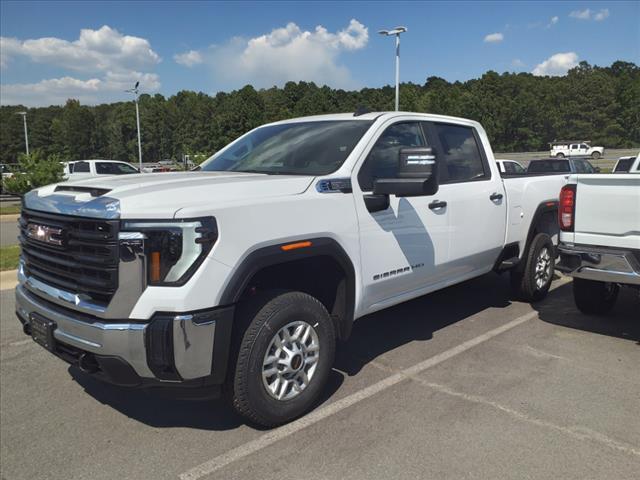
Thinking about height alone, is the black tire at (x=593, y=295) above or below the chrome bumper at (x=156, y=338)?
below

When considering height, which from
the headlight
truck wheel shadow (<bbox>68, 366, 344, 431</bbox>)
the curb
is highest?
the headlight

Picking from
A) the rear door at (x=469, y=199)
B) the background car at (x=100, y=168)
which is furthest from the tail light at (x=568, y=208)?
the background car at (x=100, y=168)

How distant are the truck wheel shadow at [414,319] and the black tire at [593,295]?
2.68ft

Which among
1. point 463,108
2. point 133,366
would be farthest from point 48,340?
point 463,108

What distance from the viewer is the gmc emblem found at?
310 centimetres

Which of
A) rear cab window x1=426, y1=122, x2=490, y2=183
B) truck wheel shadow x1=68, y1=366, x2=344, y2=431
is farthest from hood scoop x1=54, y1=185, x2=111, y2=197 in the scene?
rear cab window x1=426, y1=122, x2=490, y2=183

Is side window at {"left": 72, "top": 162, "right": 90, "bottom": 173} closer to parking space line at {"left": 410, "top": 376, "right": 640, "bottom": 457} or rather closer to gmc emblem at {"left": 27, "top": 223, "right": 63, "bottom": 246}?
gmc emblem at {"left": 27, "top": 223, "right": 63, "bottom": 246}

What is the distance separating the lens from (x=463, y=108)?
253ft

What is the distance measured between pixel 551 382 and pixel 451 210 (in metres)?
1.58

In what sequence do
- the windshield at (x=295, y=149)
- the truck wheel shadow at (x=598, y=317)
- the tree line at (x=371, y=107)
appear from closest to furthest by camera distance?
the windshield at (x=295, y=149) → the truck wheel shadow at (x=598, y=317) → the tree line at (x=371, y=107)

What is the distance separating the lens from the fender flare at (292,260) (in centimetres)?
296

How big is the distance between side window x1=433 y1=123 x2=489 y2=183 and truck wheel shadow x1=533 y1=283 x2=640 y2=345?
174cm

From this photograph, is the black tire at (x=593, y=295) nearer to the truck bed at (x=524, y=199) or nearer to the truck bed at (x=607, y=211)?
the truck bed at (x=524, y=199)

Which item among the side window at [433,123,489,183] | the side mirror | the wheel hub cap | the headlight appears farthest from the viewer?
the side window at [433,123,489,183]
